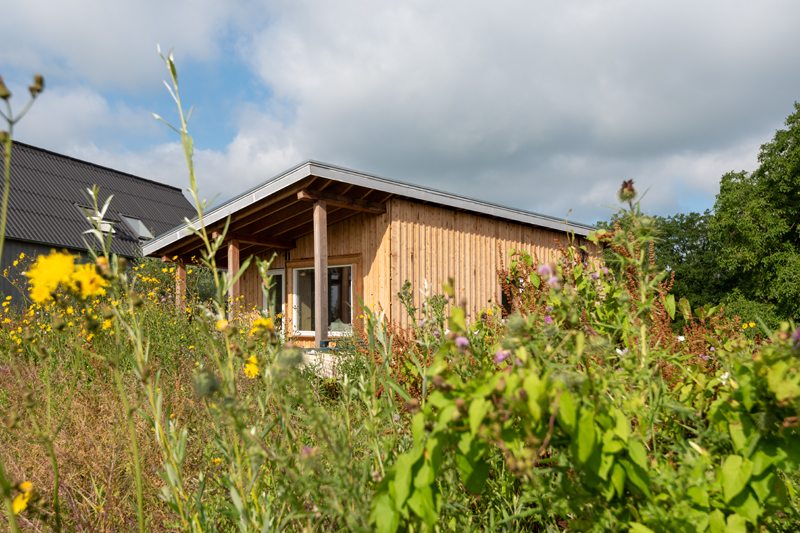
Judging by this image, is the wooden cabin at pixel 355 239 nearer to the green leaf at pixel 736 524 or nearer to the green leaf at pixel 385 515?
the green leaf at pixel 385 515

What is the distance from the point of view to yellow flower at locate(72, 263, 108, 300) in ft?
3.14

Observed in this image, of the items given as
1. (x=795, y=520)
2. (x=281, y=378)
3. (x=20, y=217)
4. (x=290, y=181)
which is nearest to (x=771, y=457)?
(x=795, y=520)

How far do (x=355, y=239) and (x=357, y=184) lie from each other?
5.52ft

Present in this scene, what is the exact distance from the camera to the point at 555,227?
1005cm

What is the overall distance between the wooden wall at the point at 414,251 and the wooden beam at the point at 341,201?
24 centimetres

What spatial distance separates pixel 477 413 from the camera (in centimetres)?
70

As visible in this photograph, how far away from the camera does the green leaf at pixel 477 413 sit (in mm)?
695

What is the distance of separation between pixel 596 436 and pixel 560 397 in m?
0.12

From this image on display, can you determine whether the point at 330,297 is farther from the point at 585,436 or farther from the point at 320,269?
the point at 585,436

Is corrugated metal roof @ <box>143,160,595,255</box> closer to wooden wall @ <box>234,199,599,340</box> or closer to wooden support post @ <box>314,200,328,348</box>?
wooden wall @ <box>234,199,599,340</box>

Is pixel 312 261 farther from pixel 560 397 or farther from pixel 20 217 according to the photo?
pixel 20 217

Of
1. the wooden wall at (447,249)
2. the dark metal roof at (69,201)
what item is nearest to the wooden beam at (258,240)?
the wooden wall at (447,249)

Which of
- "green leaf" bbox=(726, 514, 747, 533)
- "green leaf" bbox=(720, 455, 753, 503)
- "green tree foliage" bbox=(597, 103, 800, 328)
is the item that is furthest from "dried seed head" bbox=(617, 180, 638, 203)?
"green tree foliage" bbox=(597, 103, 800, 328)

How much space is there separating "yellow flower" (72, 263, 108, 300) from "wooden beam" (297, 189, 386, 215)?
5.84 metres
